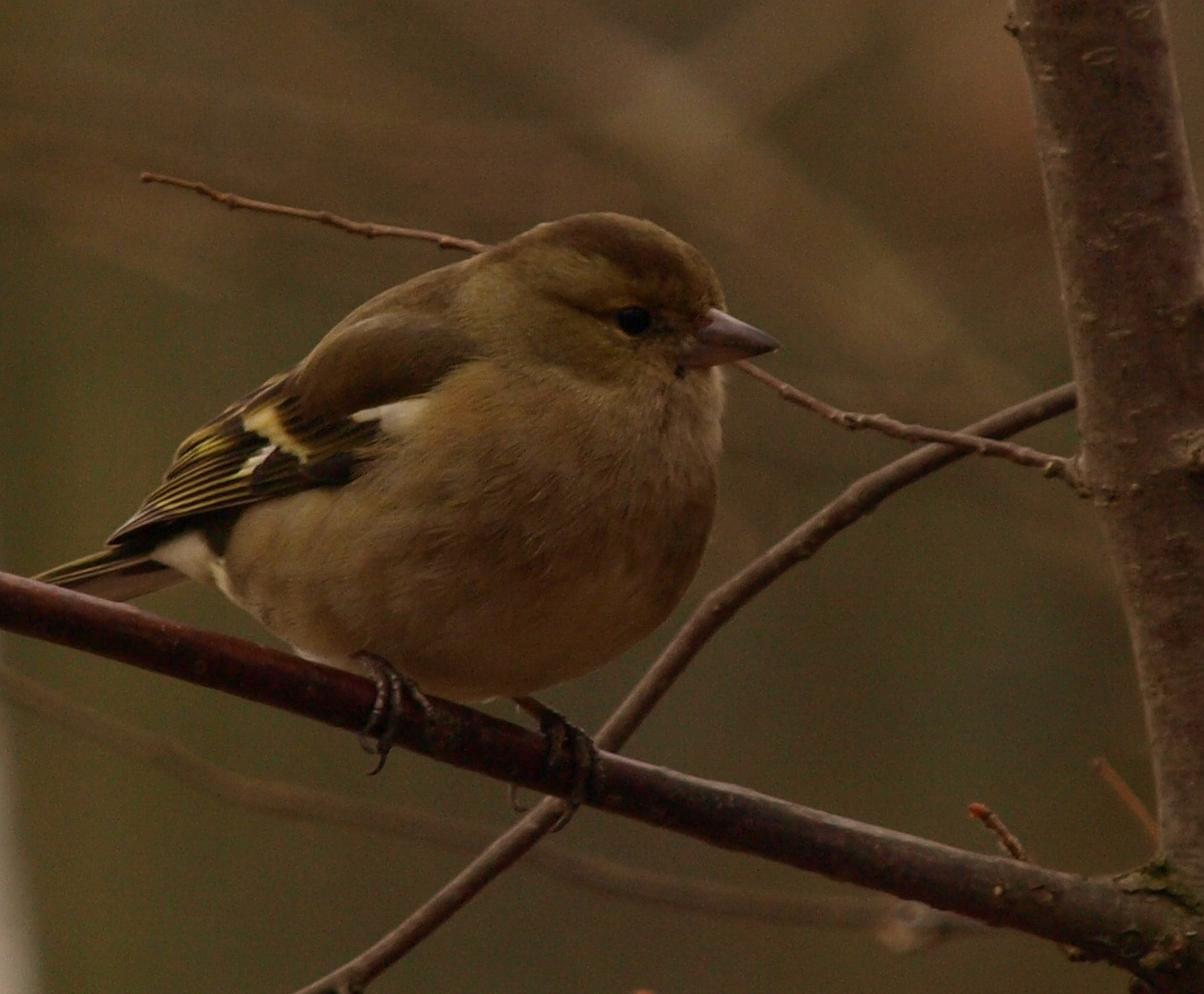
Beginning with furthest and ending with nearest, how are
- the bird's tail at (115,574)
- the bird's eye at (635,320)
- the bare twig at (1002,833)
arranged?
the bird's tail at (115,574)
the bird's eye at (635,320)
the bare twig at (1002,833)

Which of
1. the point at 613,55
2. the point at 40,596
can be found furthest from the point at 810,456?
the point at 40,596

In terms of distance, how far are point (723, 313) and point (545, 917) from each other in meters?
3.08

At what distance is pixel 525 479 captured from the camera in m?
3.03

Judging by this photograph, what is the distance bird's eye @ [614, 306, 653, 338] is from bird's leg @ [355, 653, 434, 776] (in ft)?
2.83

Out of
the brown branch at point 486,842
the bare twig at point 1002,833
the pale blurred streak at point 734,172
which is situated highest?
the pale blurred streak at point 734,172

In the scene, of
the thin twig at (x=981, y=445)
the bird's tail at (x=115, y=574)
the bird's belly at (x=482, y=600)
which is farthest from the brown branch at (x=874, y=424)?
the bird's tail at (x=115, y=574)

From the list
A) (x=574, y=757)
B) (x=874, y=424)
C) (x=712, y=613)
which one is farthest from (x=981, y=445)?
(x=574, y=757)

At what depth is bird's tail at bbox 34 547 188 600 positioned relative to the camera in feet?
11.9

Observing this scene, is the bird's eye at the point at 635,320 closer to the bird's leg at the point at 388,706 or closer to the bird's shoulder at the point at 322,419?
the bird's shoulder at the point at 322,419

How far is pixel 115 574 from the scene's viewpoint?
3695 millimetres

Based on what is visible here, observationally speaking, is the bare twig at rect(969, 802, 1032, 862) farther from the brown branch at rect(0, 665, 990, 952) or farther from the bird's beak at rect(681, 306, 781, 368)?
the bird's beak at rect(681, 306, 781, 368)

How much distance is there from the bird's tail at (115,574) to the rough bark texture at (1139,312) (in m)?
2.16

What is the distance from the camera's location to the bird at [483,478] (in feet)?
9.79

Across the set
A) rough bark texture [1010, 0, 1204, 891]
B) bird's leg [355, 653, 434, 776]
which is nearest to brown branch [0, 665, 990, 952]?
bird's leg [355, 653, 434, 776]
